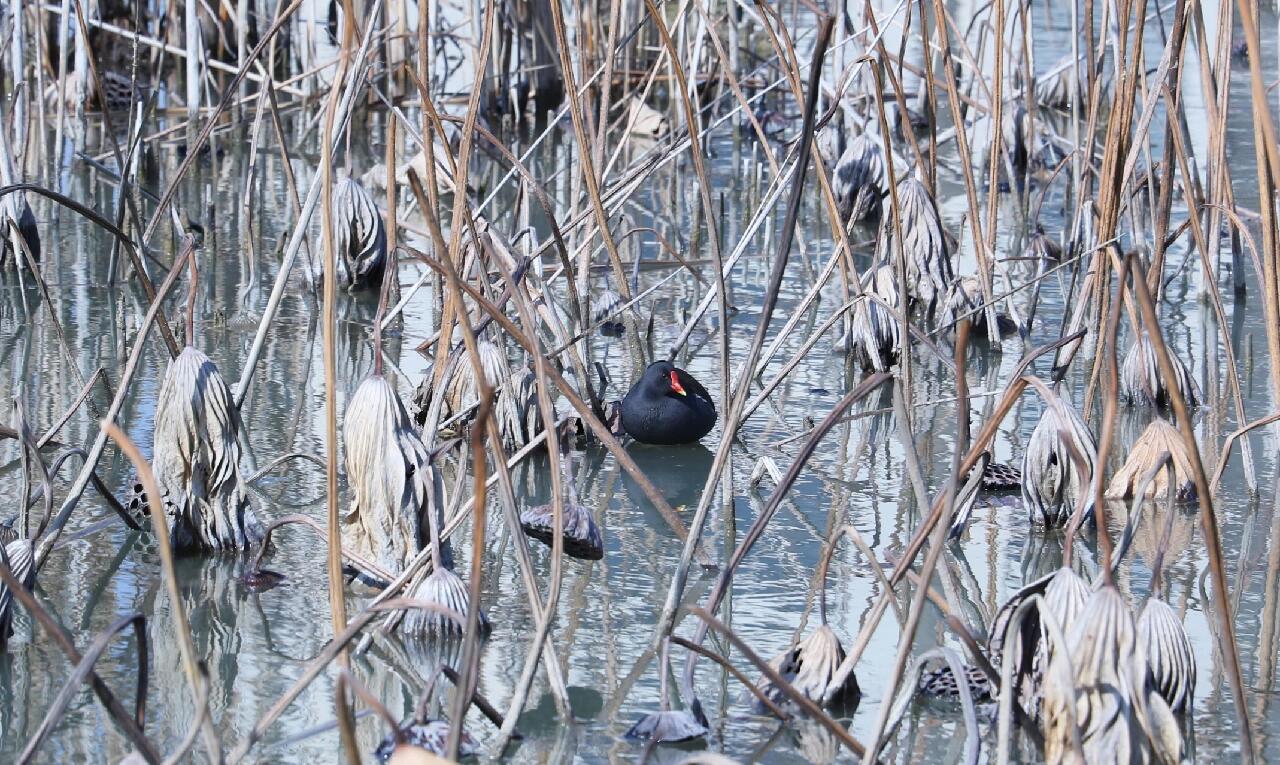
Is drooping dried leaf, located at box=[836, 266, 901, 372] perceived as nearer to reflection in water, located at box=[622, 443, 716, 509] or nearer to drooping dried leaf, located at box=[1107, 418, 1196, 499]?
reflection in water, located at box=[622, 443, 716, 509]

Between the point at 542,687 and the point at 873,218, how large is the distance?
4423 millimetres

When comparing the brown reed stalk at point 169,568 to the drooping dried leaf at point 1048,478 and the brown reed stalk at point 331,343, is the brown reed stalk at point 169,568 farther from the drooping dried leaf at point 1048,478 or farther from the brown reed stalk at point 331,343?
the drooping dried leaf at point 1048,478

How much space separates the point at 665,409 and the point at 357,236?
1.81 metres

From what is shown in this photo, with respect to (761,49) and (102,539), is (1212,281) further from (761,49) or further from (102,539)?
(761,49)

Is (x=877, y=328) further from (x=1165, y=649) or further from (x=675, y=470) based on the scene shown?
(x=1165, y=649)

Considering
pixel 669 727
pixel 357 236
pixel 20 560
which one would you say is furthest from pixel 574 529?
pixel 357 236

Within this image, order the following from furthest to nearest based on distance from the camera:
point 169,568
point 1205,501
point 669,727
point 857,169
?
point 857,169 → point 669,727 → point 1205,501 → point 169,568

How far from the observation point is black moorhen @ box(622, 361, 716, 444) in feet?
12.8

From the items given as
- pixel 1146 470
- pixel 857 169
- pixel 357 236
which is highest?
pixel 857 169

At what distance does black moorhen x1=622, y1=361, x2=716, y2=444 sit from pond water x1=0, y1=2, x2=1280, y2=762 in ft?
0.28

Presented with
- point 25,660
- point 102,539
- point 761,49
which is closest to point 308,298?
point 102,539

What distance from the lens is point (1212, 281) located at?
3.33 meters

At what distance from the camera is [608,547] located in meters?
3.23

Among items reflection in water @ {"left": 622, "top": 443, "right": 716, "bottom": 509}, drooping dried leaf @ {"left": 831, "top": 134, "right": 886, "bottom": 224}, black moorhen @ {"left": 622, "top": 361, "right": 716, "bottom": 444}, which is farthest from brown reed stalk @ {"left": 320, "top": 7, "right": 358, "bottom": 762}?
drooping dried leaf @ {"left": 831, "top": 134, "right": 886, "bottom": 224}
